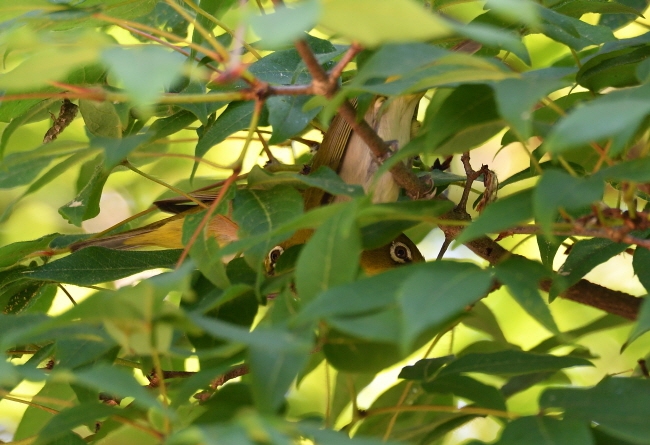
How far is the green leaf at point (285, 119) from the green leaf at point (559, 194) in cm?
57

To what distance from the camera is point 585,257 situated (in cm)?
140

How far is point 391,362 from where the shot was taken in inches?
38.4

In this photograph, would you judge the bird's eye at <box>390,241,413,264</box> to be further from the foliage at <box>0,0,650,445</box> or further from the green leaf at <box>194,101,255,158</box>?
the green leaf at <box>194,101,255,158</box>

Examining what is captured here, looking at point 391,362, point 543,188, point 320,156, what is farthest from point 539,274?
point 320,156

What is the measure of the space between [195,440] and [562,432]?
47 cm

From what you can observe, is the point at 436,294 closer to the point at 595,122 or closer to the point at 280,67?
the point at 595,122

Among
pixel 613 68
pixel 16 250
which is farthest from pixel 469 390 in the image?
pixel 16 250

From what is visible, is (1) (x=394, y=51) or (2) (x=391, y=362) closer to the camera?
(1) (x=394, y=51)

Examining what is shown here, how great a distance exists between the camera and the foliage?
2.35ft

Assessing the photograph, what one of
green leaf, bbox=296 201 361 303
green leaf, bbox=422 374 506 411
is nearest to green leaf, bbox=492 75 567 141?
green leaf, bbox=296 201 361 303

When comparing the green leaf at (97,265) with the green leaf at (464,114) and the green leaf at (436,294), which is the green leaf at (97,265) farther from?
the green leaf at (436,294)

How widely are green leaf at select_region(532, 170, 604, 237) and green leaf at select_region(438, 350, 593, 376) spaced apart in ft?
1.12

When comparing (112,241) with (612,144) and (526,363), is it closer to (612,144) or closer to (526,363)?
(526,363)

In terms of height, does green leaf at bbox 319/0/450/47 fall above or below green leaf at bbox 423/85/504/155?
above
